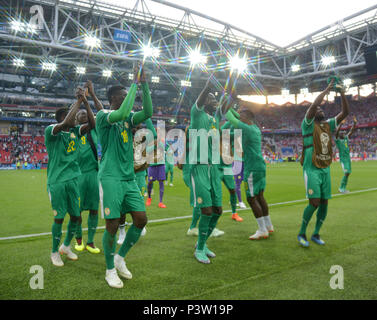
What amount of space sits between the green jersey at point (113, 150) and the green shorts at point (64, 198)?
1.06 m

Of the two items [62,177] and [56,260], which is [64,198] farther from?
[56,260]

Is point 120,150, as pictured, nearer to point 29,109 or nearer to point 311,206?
point 311,206

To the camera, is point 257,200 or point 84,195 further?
point 257,200

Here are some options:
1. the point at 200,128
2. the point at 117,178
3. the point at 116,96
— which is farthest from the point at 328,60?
the point at 117,178

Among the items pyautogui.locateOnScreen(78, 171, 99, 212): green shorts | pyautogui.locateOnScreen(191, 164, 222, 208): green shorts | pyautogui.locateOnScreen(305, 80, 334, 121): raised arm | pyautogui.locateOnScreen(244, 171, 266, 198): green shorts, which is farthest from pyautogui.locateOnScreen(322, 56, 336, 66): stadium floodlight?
pyautogui.locateOnScreen(78, 171, 99, 212): green shorts

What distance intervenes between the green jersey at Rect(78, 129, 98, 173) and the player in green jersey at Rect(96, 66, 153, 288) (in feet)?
4.95

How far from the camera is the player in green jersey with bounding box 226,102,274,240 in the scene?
552 cm

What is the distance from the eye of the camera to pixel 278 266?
3.87 metres

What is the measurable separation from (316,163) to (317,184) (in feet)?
1.13

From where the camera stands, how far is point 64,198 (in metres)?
4.29

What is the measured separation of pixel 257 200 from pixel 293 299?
2768 millimetres

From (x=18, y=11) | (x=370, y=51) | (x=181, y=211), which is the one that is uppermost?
(x=18, y=11)
